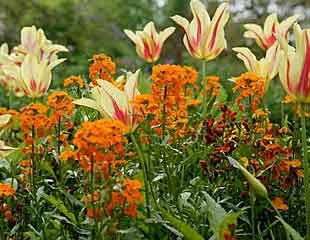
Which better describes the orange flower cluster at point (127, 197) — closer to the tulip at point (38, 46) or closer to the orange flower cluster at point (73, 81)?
the orange flower cluster at point (73, 81)

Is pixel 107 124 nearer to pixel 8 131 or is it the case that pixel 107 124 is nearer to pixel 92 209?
pixel 92 209

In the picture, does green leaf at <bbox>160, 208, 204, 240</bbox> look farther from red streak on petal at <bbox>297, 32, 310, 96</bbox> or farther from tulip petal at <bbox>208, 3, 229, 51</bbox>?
tulip petal at <bbox>208, 3, 229, 51</bbox>

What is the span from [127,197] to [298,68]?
0.36 metres

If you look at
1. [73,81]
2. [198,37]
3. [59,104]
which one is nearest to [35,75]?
[73,81]

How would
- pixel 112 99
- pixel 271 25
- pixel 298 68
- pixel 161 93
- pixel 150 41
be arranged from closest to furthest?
1. pixel 298 68
2. pixel 112 99
3. pixel 161 93
4. pixel 271 25
5. pixel 150 41

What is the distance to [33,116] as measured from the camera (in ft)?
4.47

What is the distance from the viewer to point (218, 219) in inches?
46.9

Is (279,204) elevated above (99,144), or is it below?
below

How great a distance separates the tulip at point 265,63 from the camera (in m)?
1.63

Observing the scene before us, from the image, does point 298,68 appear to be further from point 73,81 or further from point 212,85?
point 212,85

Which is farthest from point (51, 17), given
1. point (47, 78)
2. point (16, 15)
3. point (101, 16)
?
point (47, 78)

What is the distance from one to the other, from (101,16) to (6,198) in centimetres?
765

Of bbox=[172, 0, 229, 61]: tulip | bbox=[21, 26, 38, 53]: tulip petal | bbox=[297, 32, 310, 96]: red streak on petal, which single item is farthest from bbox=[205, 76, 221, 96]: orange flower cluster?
bbox=[297, 32, 310, 96]: red streak on petal

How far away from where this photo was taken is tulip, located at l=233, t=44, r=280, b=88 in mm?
1632
